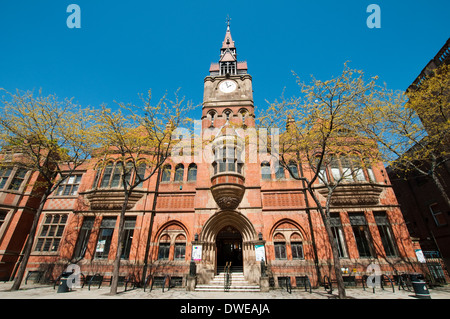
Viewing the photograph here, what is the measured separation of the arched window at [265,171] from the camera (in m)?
17.6

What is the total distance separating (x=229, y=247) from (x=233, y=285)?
505 cm

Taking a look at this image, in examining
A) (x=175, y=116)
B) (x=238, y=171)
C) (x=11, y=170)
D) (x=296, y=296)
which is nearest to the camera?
(x=296, y=296)

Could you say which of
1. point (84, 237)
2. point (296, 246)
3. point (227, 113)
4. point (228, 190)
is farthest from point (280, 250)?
point (84, 237)

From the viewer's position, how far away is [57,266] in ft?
50.0

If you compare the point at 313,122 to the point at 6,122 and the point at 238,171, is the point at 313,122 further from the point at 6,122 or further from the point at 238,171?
the point at 6,122

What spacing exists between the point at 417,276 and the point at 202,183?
14071 millimetres

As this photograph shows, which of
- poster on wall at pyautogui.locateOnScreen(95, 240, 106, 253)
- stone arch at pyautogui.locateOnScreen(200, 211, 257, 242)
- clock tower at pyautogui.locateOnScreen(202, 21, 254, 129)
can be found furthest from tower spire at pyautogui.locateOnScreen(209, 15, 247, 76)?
poster on wall at pyautogui.locateOnScreen(95, 240, 106, 253)

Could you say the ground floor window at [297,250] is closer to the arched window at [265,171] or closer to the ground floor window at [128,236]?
the arched window at [265,171]

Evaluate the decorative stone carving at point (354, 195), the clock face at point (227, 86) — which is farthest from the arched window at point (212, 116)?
the decorative stone carving at point (354, 195)

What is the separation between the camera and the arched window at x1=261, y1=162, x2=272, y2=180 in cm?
1763

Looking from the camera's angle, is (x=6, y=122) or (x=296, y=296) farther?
(x=6, y=122)

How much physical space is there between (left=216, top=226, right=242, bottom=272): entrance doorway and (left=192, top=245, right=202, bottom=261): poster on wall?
3.49 m
